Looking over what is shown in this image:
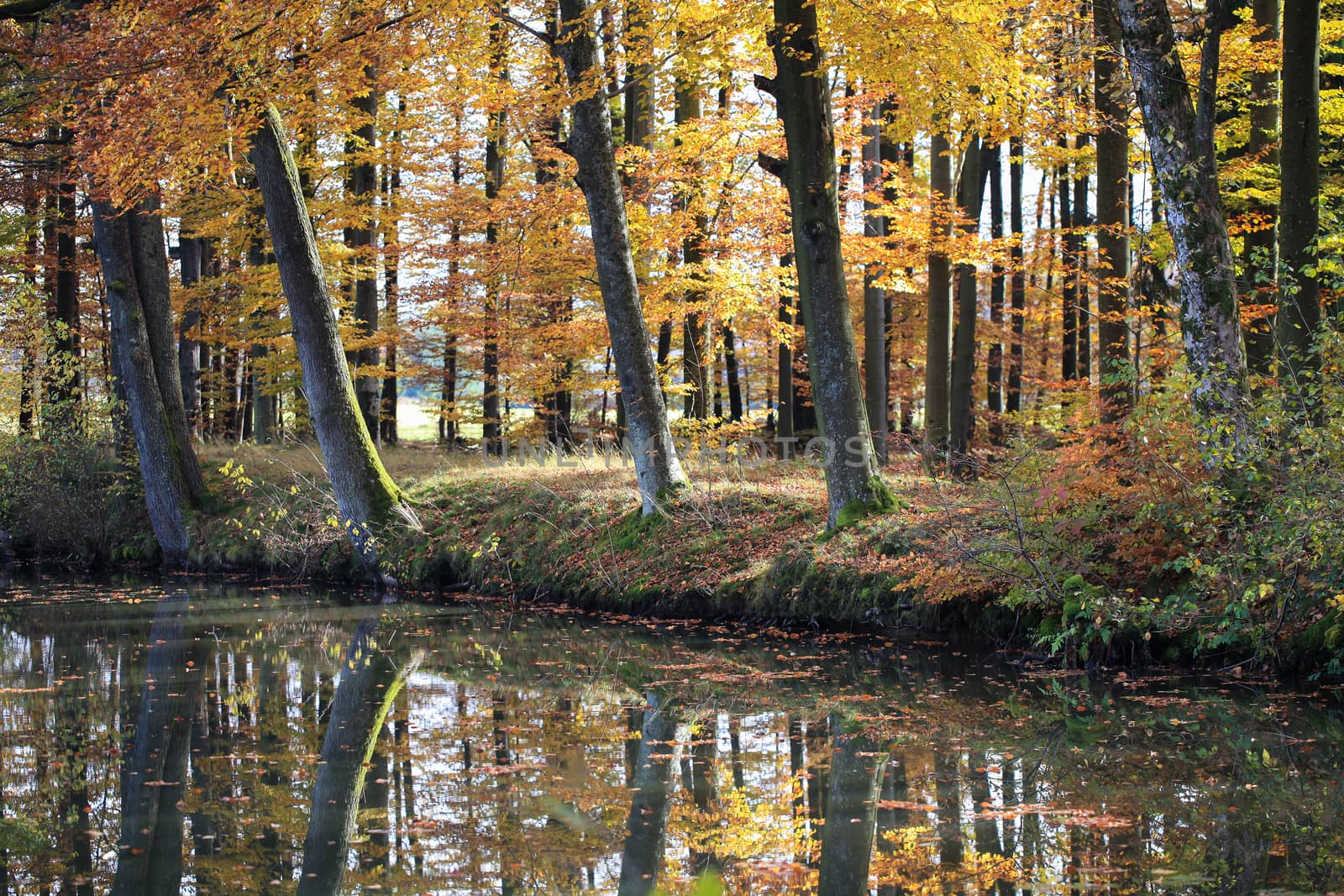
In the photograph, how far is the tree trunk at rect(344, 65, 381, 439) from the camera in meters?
17.5

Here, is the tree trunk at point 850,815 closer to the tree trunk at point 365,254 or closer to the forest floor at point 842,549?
the forest floor at point 842,549

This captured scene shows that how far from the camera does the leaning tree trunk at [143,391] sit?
1507 cm

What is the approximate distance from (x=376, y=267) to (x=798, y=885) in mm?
17059

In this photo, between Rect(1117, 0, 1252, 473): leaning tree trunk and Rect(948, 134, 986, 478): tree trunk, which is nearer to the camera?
Rect(1117, 0, 1252, 473): leaning tree trunk

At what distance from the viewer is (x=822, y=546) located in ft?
32.6

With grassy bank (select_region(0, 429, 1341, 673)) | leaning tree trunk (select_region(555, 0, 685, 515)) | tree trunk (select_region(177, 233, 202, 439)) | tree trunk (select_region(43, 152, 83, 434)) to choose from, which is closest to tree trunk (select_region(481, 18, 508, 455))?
grassy bank (select_region(0, 429, 1341, 673))

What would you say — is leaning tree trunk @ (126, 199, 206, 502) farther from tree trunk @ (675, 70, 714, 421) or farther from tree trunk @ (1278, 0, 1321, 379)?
tree trunk @ (1278, 0, 1321, 379)

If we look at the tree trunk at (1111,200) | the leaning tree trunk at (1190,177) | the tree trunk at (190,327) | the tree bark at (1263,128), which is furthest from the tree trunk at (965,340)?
the tree trunk at (190,327)

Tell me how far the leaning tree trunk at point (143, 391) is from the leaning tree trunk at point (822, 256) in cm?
972

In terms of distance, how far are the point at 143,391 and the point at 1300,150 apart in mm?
13875

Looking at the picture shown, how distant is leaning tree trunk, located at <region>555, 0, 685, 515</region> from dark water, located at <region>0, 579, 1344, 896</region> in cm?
283

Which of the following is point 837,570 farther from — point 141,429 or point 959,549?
point 141,429

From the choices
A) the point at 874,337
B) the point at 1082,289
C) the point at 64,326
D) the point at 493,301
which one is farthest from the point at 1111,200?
the point at 64,326

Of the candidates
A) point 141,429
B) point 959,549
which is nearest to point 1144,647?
point 959,549
